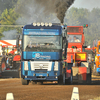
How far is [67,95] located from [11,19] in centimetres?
7439

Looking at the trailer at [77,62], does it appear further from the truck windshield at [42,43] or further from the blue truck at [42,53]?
the truck windshield at [42,43]

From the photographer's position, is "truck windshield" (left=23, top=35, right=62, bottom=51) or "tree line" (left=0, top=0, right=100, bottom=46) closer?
"truck windshield" (left=23, top=35, right=62, bottom=51)

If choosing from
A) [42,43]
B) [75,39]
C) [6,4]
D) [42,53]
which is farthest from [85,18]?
[42,53]

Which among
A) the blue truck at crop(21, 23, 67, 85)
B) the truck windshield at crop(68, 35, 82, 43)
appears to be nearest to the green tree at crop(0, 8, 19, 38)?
the truck windshield at crop(68, 35, 82, 43)

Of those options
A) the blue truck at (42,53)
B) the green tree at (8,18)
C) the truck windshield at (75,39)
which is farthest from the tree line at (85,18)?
the blue truck at (42,53)

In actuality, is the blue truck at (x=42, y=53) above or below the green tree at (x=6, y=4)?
below

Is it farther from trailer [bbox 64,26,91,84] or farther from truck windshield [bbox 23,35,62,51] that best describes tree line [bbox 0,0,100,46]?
truck windshield [bbox 23,35,62,51]

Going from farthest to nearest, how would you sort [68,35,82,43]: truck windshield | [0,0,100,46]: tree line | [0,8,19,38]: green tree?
[0,0,100,46]: tree line → [0,8,19,38]: green tree → [68,35,82,43]: truck windshield

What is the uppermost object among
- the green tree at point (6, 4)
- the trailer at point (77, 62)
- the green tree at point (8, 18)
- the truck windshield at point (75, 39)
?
the green tree at point (6, 4)

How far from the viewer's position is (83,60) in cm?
1877

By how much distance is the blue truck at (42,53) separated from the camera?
14742 mm

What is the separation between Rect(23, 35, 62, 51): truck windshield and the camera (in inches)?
582

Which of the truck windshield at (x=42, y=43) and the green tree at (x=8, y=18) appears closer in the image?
the truck windshield at (x=42, y=43)

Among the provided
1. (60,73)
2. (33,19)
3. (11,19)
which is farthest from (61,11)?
(33,19)
